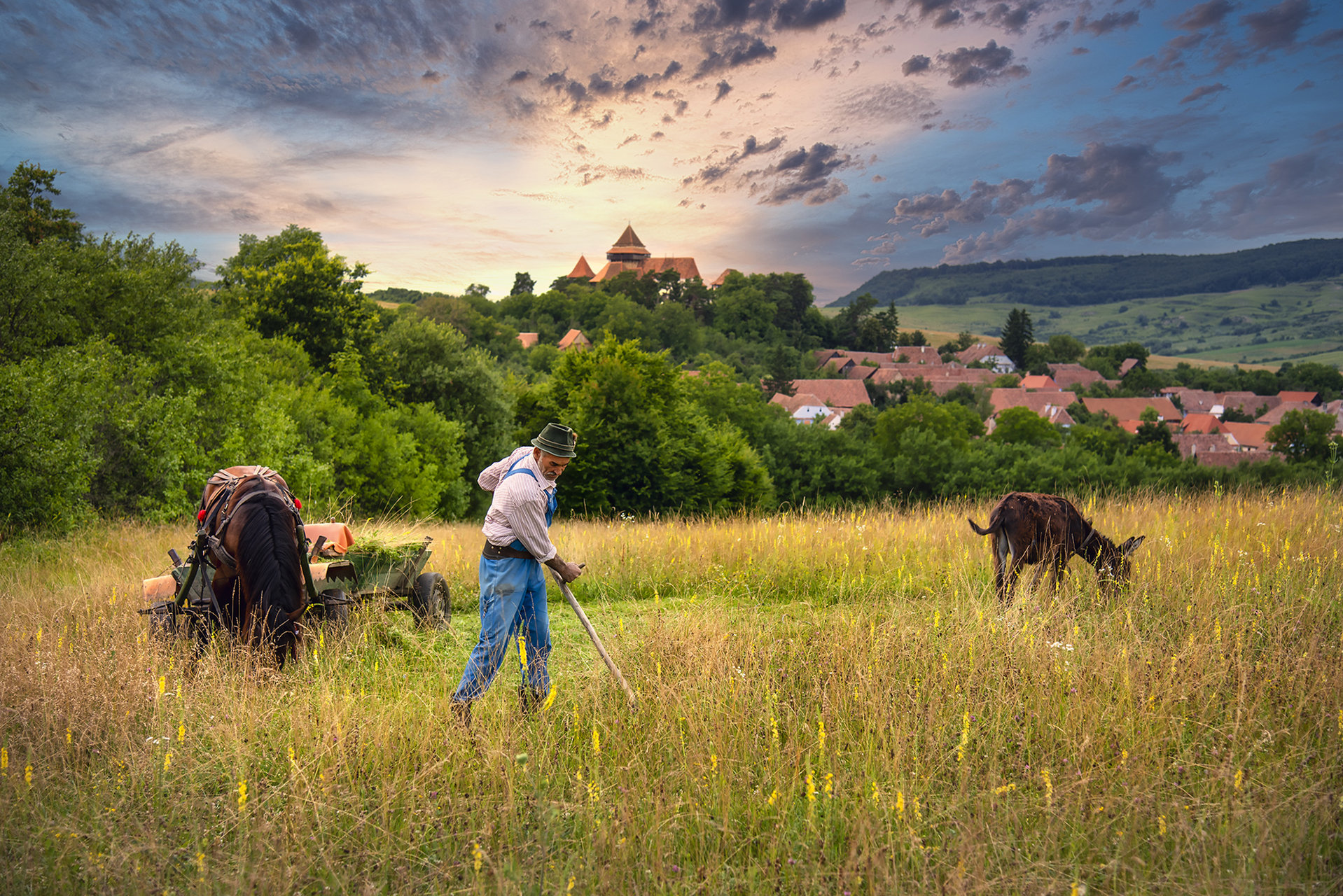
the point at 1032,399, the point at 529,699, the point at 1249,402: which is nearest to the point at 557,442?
the point at 529,699

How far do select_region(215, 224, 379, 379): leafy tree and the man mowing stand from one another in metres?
28.4

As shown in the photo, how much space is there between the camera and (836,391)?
94750mm

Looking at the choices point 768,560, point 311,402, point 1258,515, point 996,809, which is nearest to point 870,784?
point 996,809

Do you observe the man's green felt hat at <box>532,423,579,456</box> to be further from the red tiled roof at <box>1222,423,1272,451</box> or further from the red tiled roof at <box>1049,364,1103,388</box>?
the red tiled roof at <box>1049,364,1103,388</box>

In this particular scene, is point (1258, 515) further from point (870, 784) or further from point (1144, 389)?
point (1144, 389)

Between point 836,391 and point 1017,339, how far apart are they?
6812 centimetres

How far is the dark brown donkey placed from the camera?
19.0ft

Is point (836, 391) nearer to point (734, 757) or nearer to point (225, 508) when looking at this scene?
point (225, 508)

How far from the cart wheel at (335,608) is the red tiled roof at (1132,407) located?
328ft

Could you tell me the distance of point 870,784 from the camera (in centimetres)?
330

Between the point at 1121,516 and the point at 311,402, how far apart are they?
25.3m

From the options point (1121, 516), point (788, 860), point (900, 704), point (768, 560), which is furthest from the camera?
point (1121, 516)

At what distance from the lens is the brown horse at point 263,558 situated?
14.7ft

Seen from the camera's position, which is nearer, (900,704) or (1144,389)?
(900,704)
